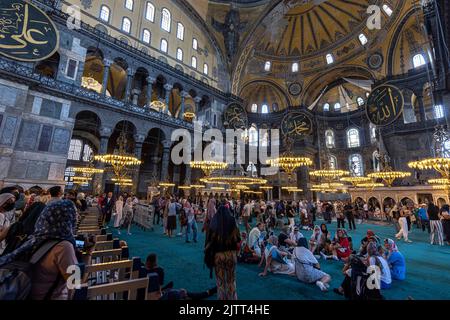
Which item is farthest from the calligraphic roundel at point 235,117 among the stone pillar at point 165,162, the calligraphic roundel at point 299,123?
the stone pillar at point 165,162

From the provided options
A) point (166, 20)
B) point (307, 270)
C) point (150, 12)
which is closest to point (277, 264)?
point (307, 270)

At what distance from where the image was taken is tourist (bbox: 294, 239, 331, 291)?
3435 millimetres

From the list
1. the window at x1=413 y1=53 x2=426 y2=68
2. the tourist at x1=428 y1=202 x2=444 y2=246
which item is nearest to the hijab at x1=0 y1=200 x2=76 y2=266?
the tourist at x1=428 y1=202 x2=444 y2=246

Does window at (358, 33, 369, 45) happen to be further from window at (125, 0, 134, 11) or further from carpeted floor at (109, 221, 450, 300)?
carpeted floor at (109, 221, 450, 300)

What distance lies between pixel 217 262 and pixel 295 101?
24.4 meters

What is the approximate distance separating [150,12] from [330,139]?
23.0 m

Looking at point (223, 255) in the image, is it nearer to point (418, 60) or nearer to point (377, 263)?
point (377, 263)

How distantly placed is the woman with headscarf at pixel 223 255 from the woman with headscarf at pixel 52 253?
1.45m

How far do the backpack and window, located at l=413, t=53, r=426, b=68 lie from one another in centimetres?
2348

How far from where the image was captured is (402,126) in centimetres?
1622

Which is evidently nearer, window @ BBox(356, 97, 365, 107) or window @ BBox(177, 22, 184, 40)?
window @ BBox(177, 22, 184, 40)

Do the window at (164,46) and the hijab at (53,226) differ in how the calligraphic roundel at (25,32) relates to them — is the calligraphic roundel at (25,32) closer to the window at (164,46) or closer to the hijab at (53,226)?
the window at (164,46)

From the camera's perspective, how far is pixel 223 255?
2.39 m
